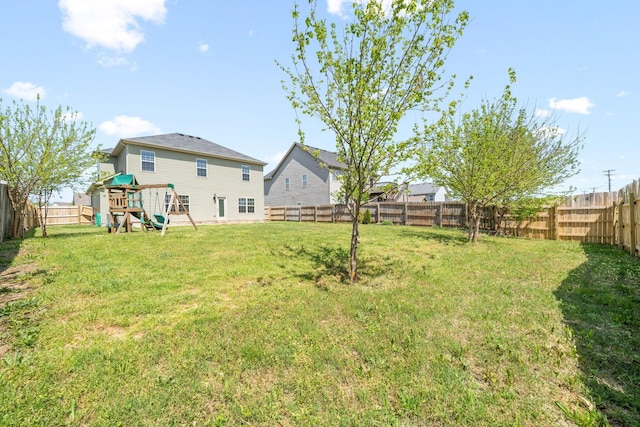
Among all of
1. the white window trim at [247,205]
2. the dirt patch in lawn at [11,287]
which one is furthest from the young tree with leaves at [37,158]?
the white window trim at [247,205]

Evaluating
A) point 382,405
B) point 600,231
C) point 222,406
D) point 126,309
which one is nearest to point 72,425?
point 222,406

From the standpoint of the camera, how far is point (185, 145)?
66.9 feet

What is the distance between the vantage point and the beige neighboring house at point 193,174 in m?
18.2

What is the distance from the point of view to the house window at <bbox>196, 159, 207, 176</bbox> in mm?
20703

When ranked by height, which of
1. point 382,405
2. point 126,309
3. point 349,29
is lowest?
point 382,405

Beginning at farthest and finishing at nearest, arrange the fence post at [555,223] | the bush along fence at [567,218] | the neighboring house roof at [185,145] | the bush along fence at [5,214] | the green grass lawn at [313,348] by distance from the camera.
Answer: the neighboring house roof at [185,145]
the fence post at [555,223]
the bush along fence at [5,214]
the bush along fence at [567,218]
the green grass lawn at [313,348]

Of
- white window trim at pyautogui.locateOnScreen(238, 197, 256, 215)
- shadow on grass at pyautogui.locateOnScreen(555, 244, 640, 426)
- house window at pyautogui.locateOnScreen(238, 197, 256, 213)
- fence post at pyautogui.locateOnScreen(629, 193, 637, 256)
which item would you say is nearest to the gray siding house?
white window trim at pyautogui.locateOnScreen(238, 197, 256, 215)

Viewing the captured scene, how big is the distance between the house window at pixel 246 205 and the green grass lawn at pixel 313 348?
17.2 meters

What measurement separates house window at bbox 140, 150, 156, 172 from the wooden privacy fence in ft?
39.6

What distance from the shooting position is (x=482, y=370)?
2.93m

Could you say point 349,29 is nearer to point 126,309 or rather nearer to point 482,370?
point 482,370

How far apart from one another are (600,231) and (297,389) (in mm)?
15260

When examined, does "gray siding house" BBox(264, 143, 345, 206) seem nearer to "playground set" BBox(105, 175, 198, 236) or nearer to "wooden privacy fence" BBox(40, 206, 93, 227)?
"playground set" BBox(105, 175, 198, 236)

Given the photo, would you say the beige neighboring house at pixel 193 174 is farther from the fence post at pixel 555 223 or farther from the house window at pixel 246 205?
the fence post at pixel 555 223
